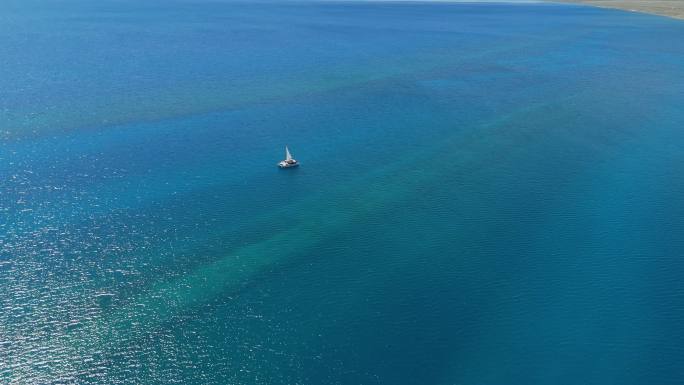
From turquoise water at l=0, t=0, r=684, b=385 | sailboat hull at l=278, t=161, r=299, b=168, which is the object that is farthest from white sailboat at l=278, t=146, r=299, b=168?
turquoise water at l=0, t=0, r=684, b=385

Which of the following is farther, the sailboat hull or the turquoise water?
the sailboat hull

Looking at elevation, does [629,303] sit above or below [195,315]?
above

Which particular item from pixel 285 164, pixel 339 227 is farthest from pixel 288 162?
pixel 339 227

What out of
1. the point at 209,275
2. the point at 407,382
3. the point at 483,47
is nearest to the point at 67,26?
the point at 483,47

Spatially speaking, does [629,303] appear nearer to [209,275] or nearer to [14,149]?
[209,275]

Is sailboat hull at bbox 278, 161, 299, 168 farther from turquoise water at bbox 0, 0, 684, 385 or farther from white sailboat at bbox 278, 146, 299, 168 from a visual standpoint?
turquoise water at bbox 0, 0, 684, 385

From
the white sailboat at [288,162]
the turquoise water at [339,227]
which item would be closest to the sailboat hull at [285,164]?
the white sailboat at [288,162]

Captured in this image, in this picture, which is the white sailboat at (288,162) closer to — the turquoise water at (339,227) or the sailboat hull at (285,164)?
the sailboat hull at (285,164)

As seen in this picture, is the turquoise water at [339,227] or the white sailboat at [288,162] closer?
the turquoise water at [339,227]
